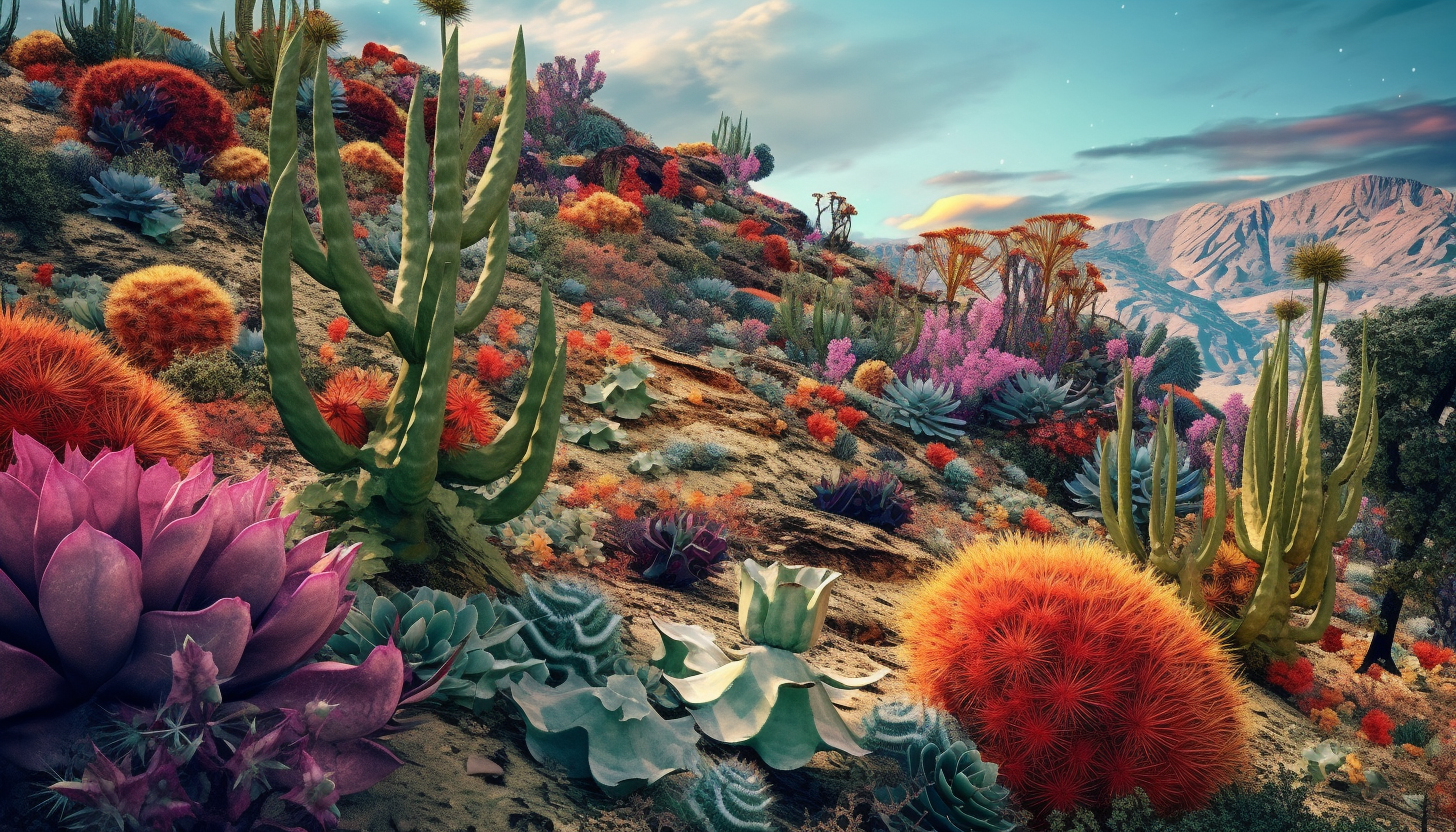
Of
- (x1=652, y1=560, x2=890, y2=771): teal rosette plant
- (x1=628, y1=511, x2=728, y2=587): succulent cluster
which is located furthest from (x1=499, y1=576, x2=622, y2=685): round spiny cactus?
(x1=628, y1=511, x2=728, y2=587): succulent cluster

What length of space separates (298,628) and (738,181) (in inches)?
1112

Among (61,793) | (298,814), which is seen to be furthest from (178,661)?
(298,814)

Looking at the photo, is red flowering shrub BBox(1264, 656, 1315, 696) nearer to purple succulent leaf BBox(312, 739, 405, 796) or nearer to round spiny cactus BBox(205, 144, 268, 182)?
purple succulent leaf BBox(312, 739, 405, 796)

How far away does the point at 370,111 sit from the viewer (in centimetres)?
1556

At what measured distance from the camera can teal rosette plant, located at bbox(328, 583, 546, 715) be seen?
2.26 m

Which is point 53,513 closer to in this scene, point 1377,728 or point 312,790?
point 312,790

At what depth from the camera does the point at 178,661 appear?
4.44 feet

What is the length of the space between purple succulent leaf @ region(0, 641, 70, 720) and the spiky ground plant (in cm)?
284

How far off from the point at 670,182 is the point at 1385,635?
1772 cm

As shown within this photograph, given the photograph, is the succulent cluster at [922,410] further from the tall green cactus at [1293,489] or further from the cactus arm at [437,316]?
the cactus arm at [437,316]

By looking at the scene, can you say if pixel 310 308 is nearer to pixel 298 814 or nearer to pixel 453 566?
pixel 453 566

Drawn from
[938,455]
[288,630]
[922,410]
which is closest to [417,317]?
[288,630]

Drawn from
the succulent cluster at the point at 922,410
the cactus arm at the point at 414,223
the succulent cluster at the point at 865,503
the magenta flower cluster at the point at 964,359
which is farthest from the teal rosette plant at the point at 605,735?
the magenta flower cluster at the point at 964,359

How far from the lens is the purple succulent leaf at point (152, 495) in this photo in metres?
1.73
